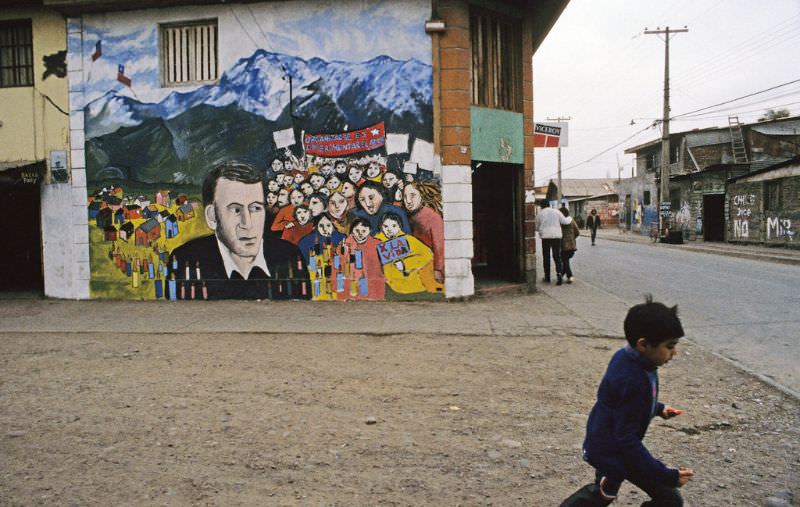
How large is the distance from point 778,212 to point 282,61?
22833 mm

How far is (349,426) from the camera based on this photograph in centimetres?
438

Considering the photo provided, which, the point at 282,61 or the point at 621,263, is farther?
the point at 621,263

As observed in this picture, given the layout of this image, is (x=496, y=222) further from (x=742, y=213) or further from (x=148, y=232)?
(x=742, y=213)

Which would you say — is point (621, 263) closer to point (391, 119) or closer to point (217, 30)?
point (391, 119)

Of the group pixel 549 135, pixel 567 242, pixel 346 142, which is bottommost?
pixel 567 242

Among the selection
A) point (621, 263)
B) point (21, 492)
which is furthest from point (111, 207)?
point (621, 263)

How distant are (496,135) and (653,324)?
871cm

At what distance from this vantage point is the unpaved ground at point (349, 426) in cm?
337

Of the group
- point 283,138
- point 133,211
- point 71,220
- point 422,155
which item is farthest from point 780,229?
point 71,220

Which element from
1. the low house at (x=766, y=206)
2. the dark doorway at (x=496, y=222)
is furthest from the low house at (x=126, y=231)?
the low house at (x=766, y=206)

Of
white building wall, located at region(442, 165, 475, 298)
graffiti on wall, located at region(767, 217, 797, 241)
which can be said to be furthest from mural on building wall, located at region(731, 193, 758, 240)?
white building wall, located at region(442, 165, 475, 298)

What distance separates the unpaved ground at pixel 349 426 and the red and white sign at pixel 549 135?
6115 mm

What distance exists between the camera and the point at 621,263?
18.5 meters

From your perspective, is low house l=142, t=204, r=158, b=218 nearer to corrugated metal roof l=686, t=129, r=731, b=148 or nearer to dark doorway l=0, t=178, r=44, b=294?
dark doorway l=0, t=178, r=44, b=294
